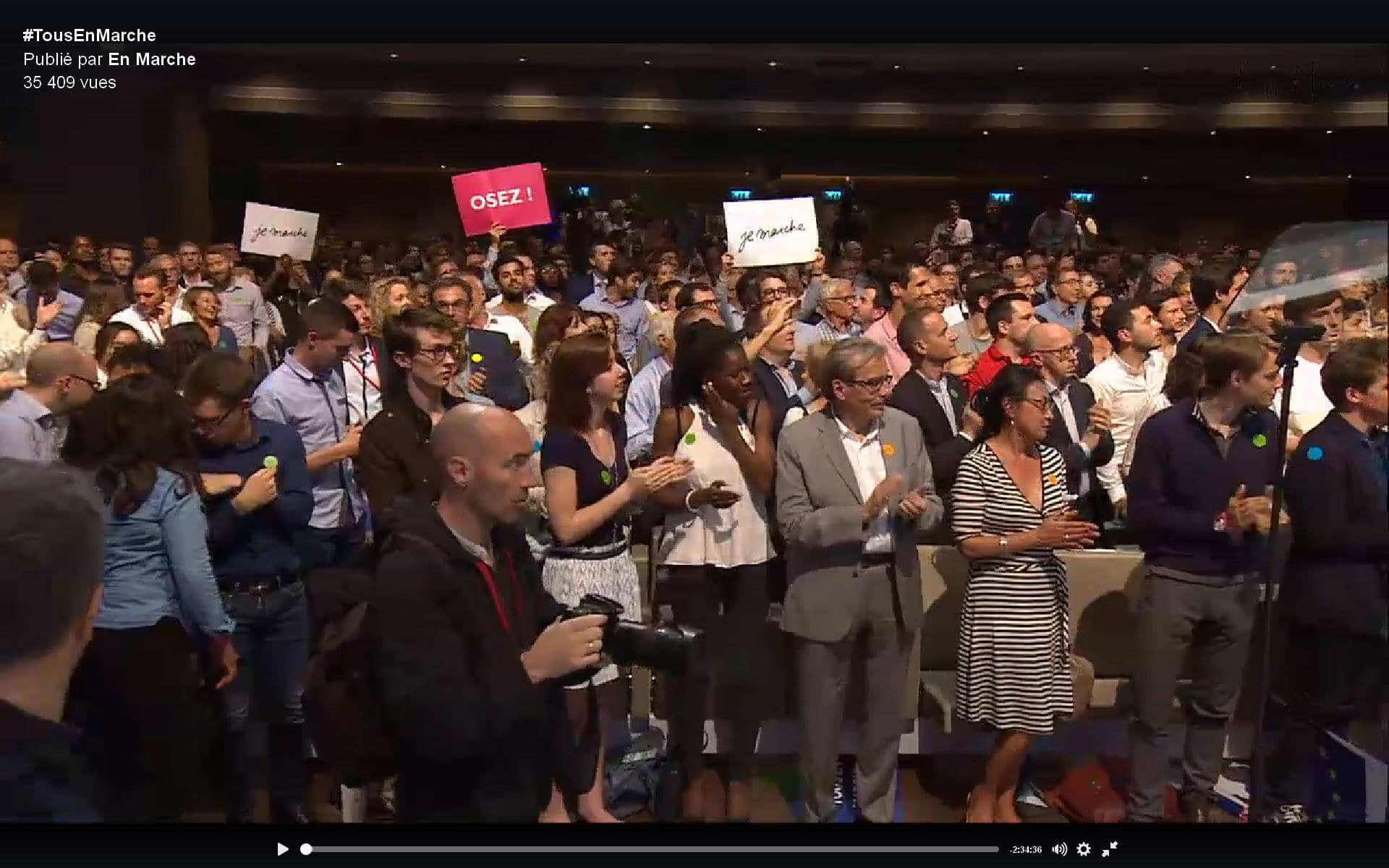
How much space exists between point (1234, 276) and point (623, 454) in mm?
1708

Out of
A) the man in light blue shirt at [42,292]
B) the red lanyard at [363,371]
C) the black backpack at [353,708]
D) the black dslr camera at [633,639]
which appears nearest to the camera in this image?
the black backpack at [353,708]

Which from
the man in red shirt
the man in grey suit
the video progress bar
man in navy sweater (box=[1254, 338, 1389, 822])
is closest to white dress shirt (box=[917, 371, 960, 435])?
the man in red shirt

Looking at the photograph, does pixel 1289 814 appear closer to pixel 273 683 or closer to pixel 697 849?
pixel 697 849

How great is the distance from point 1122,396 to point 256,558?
2856 mm

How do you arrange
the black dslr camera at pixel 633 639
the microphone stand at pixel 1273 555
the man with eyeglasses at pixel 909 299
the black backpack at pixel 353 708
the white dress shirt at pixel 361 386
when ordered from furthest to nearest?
1. the man with eyeglasses at pixel 909 299
2. the white dress shirt at pixel 361 386
3. the microphone stand at pixel 1273 555
4. the black dslr camera at pixel 633 639
5. the black backpack at pixel 353 708

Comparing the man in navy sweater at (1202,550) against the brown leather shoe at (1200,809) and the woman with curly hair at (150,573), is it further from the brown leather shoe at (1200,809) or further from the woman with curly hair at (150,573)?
the woman with curly hair at (150,573)

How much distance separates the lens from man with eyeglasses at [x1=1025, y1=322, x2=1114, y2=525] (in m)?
3.70

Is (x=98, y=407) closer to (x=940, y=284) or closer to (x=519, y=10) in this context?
(x=519, y=10)

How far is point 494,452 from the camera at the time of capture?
1.98 meters

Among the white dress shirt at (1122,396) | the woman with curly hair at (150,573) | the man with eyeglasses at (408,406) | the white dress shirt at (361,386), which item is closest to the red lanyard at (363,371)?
the white dress shirt at (361,386)

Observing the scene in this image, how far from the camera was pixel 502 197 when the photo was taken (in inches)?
137

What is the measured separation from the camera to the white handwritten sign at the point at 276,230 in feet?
11.1

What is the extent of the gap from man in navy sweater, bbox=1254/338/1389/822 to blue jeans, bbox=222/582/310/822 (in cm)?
233

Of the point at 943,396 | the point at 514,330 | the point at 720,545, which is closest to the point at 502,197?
the point at 720,545
